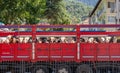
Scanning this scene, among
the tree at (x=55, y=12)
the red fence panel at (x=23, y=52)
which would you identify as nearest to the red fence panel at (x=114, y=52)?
the red fence panel at (x=23, y=52)

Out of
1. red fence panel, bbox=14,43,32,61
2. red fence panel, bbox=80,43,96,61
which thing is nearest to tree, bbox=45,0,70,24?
red fence panel, bbox=14,43,32,61

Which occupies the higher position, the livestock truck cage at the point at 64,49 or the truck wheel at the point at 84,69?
the livestock truck cage at the point at 64,49

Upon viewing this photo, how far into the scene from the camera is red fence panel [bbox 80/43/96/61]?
1744 centimetres

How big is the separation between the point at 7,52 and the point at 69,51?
267 cm

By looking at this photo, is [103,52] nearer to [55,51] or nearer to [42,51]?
[55,51]

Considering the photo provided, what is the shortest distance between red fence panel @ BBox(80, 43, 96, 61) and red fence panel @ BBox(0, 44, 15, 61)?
2951mm

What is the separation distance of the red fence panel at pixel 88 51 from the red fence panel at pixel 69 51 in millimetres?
295

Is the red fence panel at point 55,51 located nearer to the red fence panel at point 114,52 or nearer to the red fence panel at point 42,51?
the red fence panel at point 42,51

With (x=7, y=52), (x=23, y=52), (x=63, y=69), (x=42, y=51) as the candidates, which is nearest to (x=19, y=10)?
(x=7, y=52)

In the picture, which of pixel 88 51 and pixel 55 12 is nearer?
pixel 88 51

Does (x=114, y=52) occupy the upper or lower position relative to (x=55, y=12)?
upper

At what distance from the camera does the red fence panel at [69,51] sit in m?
17.5

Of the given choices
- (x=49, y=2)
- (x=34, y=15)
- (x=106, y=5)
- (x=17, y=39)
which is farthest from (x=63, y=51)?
(x=106, y=5)

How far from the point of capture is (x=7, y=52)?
17.8 metres
